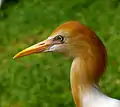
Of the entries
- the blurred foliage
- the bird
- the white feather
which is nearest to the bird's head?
the bird

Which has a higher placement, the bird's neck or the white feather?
the bird's neck

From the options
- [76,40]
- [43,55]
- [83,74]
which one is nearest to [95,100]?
[83,74]

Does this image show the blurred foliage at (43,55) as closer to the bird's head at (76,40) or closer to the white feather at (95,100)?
the white feather at (95,100)

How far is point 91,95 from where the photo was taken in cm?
354

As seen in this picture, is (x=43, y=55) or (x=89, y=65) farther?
(x=43, y=55)

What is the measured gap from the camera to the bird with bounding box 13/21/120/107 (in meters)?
3.51

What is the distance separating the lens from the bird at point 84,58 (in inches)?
138

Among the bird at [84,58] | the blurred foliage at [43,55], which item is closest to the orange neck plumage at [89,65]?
the bird at [84,58]

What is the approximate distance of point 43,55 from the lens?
20.6ft

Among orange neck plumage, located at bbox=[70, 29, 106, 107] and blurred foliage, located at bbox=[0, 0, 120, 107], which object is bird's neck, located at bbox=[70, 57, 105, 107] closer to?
orange neck plumage, located at bbox=[70, 29, 106, 107]

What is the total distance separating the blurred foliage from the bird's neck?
173cm

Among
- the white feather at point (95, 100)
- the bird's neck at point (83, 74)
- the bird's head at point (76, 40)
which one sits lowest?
the white feather at point (95, 100)

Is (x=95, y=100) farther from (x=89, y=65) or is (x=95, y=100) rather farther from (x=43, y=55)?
(x=43, y=55)

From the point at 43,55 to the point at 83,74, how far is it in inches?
109
